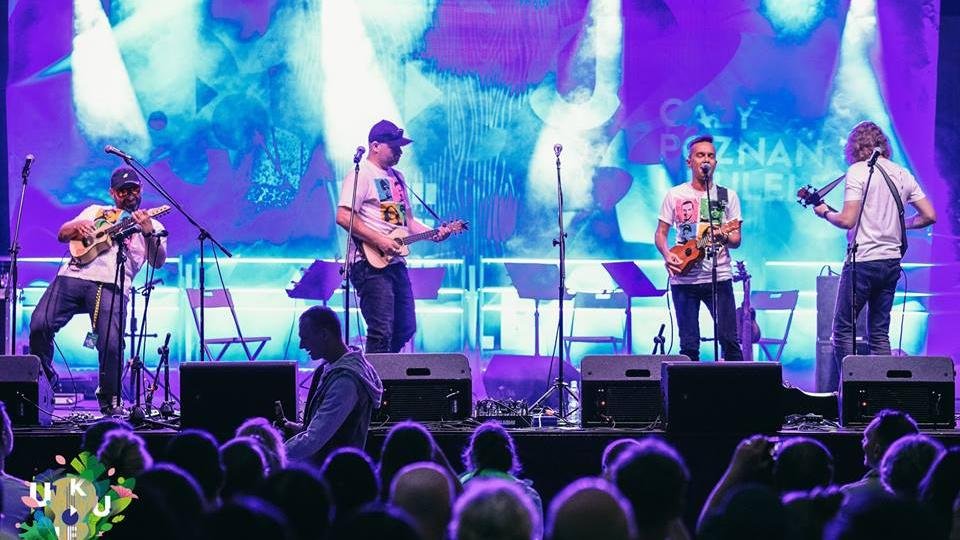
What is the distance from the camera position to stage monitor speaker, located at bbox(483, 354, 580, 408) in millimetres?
12000

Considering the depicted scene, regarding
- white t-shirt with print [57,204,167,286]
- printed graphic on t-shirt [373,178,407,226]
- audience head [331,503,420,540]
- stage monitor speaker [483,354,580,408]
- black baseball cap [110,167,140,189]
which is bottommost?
stage monitor speaker [483,354,580,408]

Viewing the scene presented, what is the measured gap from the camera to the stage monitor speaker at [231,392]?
6.96 m

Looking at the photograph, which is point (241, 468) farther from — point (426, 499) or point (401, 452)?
point (426, 499)

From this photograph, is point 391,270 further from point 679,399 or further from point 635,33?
point 635,33

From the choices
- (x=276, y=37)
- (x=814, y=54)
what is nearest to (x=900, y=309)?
(x=814, y=54)

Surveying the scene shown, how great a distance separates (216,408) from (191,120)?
20.3ft

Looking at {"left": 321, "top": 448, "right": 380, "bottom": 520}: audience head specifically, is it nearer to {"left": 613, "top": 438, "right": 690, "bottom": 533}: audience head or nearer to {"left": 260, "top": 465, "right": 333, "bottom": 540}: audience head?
{"left": 260, "top": 465, "right": 333, "bottom": 540}: audience head

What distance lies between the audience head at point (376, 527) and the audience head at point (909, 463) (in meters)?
2.79

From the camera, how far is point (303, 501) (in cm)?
330

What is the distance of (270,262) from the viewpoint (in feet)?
41.3

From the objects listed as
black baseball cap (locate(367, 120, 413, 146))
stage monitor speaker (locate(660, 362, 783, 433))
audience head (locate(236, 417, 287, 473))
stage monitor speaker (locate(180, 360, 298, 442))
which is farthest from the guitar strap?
audience head (locate(236, 417, 287, 473))

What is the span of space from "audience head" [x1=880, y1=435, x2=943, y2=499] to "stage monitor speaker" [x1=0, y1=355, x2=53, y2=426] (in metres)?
5.27

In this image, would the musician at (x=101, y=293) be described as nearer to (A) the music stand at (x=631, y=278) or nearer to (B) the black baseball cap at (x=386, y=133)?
(B) the black baseball cap at (x=386, y=133)

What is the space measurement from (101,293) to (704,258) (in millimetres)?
4617
